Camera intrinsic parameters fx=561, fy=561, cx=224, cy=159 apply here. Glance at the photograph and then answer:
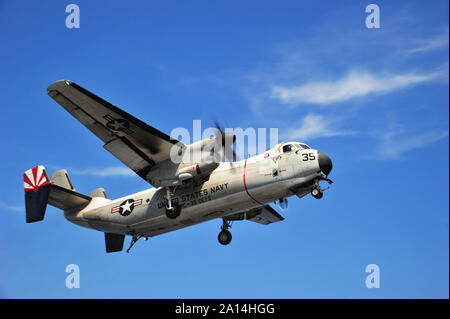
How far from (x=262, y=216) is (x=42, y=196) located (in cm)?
1133

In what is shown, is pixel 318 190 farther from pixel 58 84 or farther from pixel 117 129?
pixel 58 84

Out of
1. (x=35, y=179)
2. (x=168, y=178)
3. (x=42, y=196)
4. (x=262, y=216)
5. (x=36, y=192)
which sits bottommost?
(x=262, y=216)

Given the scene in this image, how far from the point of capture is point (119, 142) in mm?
24859

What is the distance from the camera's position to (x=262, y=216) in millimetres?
29828

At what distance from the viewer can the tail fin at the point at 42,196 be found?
24.6m

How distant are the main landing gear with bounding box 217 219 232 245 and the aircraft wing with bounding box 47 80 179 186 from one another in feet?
15.3

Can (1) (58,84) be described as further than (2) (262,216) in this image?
No

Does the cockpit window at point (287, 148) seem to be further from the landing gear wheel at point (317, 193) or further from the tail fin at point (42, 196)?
the tail fin at point (42, 196)

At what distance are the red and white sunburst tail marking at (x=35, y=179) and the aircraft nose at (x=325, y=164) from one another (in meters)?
12.0

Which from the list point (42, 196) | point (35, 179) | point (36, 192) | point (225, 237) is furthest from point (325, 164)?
point (35, 179)

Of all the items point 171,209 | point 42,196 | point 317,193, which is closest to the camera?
point 317,193

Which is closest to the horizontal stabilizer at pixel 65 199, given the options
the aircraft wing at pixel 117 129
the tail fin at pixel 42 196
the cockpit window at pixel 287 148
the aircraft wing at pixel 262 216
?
the tail fin at pixel 42 196
